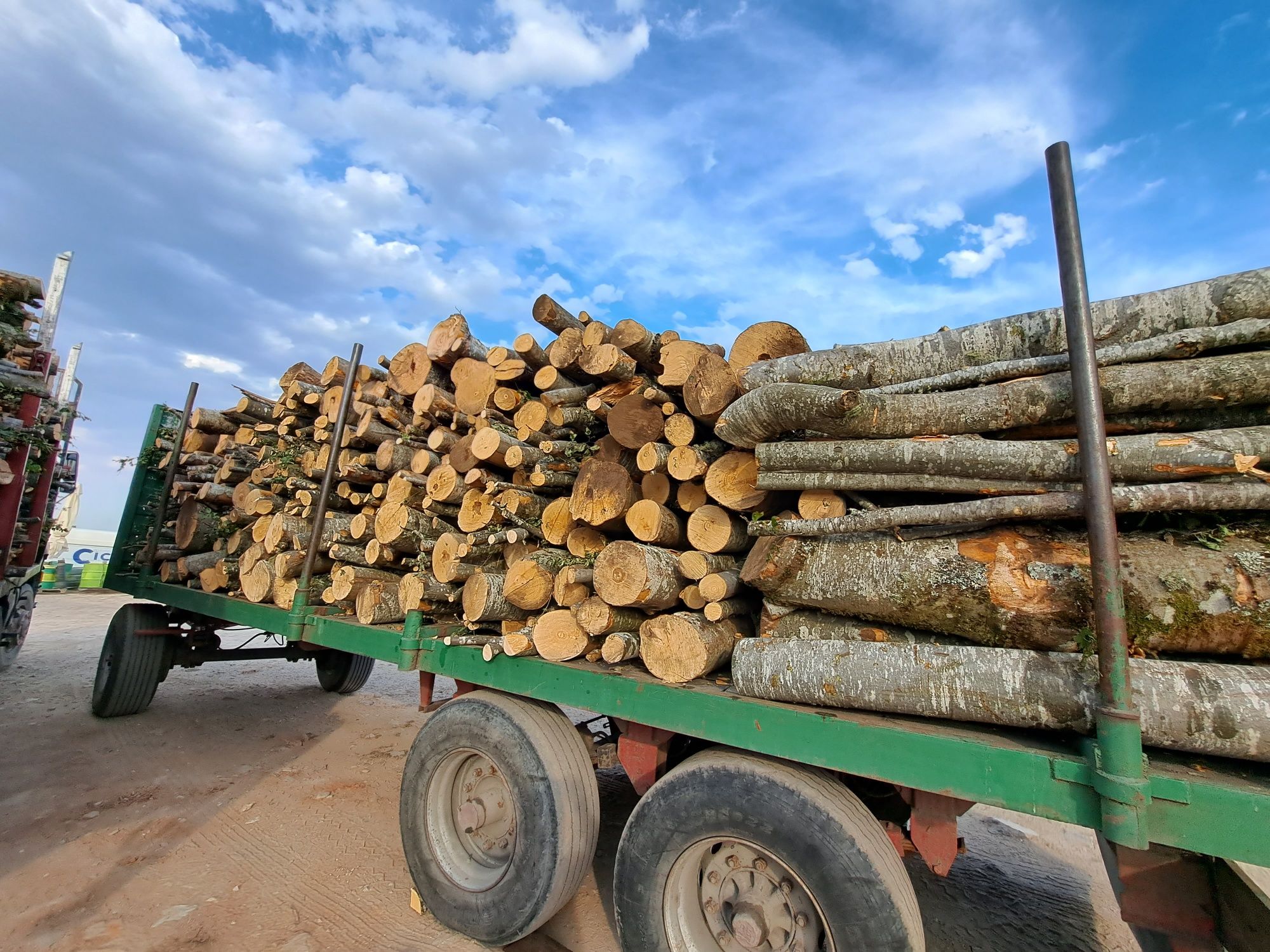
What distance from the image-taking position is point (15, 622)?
8.05m

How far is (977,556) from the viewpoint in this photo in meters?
2.07

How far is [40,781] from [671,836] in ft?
17.8

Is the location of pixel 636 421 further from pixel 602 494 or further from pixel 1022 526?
pixel 1022 526

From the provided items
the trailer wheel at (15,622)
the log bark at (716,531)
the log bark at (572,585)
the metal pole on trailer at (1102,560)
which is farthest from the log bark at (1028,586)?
the trailer wheel at (15,622)

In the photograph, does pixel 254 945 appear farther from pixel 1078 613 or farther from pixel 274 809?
pixel 1078 613

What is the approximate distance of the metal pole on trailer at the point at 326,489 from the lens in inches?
160

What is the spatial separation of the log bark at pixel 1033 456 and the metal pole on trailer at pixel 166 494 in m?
6.45

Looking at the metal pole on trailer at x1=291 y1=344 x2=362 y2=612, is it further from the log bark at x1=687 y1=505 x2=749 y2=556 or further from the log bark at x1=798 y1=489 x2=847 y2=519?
the log bark at x1=798 y1=489 x2=847 y2=519

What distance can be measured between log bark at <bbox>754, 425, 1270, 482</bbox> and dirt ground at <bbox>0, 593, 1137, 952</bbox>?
9.23ft

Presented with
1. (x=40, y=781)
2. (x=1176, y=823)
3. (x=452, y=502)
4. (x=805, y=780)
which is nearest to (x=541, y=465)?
(x=452, y=502)

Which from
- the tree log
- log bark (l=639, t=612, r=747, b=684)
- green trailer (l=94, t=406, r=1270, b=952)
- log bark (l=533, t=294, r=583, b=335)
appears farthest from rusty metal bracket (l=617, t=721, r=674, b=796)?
log bark (l=533, t=294, r=583, b=335)

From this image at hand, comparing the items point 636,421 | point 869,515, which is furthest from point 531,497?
point 869,515

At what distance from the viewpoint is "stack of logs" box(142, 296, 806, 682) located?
9.27ft

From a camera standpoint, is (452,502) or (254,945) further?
(452,502)
